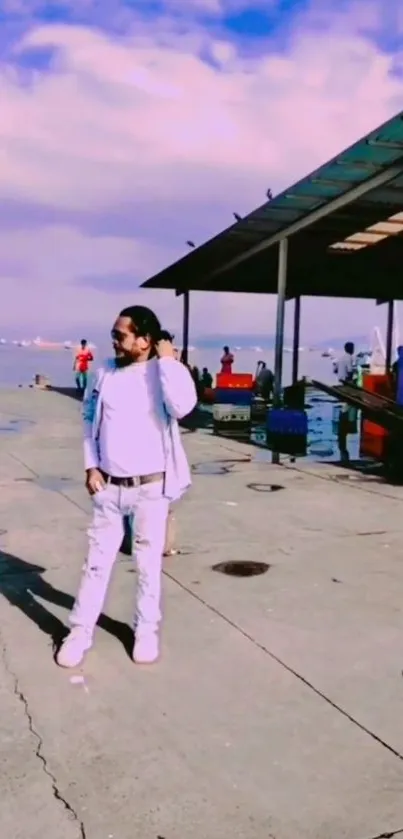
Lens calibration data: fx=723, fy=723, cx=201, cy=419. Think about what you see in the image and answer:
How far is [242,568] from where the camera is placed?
5.38m

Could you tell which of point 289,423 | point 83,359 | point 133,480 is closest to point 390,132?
point 289,423

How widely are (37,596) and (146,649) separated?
1.29 metres

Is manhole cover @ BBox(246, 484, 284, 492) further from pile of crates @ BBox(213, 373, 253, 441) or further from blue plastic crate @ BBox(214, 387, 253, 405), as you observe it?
blue plastic crate @ BBox(214, 387, 253, 405)

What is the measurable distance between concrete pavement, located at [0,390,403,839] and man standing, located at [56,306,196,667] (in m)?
0.29

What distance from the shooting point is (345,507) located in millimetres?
7539

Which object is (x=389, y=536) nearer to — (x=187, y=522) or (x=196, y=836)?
(x=187, y=522)

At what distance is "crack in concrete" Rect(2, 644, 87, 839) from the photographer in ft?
8.11

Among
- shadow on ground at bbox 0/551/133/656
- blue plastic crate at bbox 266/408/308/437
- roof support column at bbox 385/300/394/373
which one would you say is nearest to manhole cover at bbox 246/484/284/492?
shadow on ground at bbox 0/551/133/656

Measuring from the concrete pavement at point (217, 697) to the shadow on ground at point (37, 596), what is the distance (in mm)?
16

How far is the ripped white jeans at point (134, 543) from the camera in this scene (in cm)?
362

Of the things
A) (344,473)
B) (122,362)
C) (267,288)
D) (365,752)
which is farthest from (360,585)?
(267,288)

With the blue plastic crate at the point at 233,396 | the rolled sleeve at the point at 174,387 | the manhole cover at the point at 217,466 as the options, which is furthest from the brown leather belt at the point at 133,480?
the blue plastic crate at the point at 233,396

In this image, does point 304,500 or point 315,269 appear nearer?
point 304,500

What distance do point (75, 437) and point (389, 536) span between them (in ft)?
26.1
